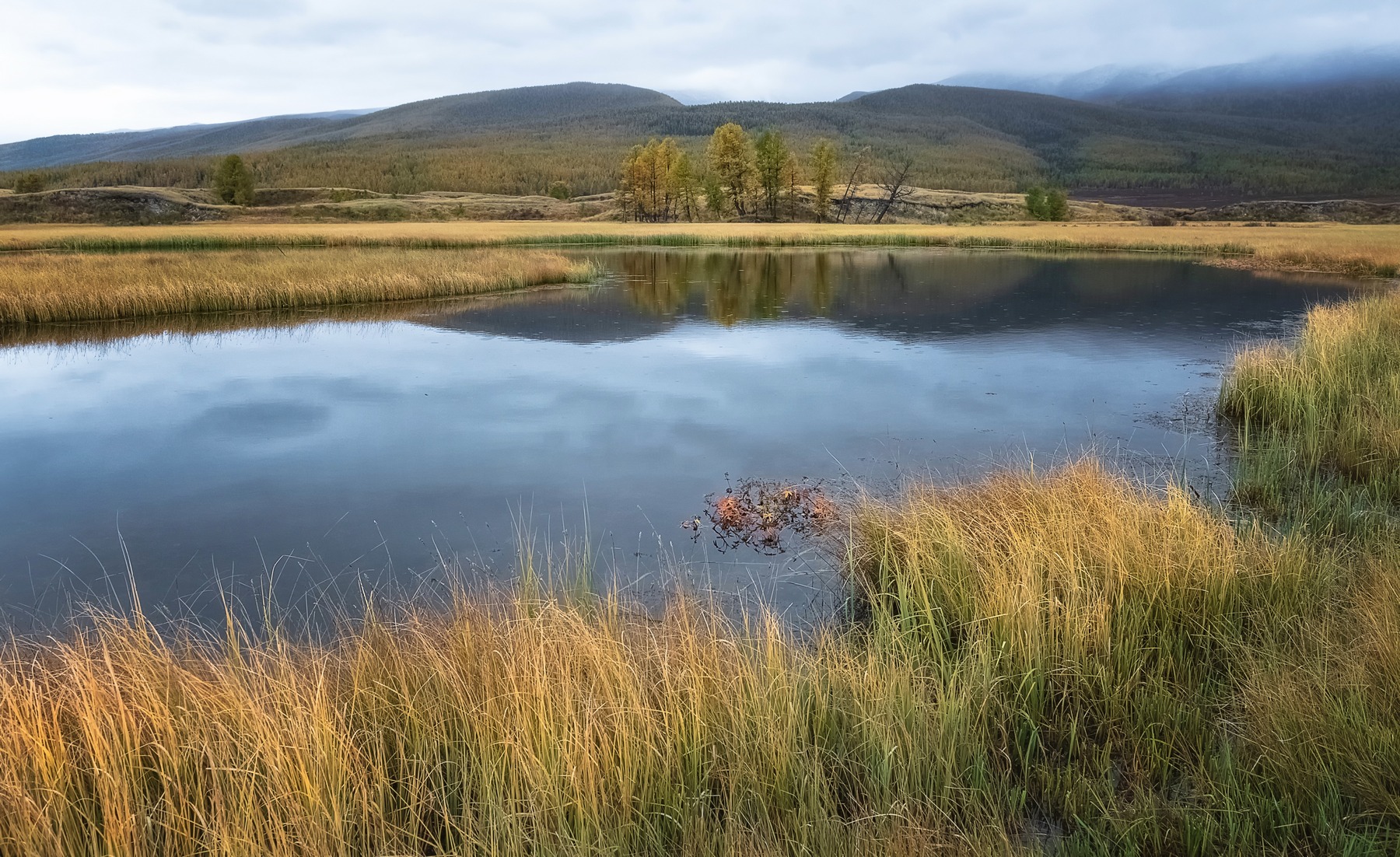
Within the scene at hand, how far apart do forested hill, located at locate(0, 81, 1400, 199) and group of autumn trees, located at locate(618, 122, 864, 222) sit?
40078 millimetres

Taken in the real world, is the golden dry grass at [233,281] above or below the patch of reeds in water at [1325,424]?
above

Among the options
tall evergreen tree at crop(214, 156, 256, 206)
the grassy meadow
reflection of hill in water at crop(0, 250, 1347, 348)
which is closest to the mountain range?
tall evergreen tree at crop(214, 156, 256, 206)

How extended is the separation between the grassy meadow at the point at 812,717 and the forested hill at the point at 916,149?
339 feet

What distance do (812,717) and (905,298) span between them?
20.0 m

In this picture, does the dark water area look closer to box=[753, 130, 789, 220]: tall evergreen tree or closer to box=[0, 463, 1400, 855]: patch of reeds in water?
box=[0, 463, 1400, 855]: patch of reeds in water

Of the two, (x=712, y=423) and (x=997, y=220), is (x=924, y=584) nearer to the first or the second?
(x=712, y=423)

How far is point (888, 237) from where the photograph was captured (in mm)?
43219

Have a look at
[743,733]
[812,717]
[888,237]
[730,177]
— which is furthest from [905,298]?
[730,177]

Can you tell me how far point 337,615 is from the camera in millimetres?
4855

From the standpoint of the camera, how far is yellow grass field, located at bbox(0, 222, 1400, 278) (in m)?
30.9

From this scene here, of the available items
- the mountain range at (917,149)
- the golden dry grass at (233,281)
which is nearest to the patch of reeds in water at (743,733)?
the golden dry grass at (233,281)

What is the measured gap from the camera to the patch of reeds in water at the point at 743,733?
281cm

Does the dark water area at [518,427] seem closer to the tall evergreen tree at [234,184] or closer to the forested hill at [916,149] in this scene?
the tall evergreen tree at [234,184]

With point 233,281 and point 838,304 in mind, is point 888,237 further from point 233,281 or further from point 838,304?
point 233,281
